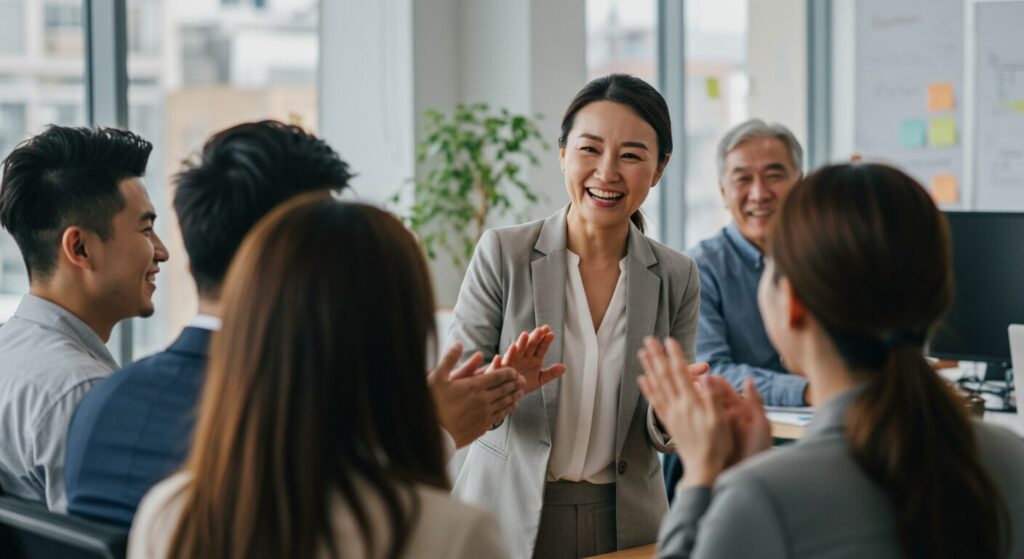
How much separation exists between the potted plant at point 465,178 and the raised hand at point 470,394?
2.51 m

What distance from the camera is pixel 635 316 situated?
228 cm

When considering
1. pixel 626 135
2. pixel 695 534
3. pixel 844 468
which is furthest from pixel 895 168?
pixel 626 135

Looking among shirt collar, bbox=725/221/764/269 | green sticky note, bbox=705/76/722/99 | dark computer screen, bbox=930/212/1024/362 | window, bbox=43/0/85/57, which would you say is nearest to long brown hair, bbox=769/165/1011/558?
shirt collar, bbox=725/221/764/269

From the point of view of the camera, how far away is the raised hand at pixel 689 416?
53.7 inches

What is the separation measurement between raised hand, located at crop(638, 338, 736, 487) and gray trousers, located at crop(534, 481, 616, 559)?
787mm

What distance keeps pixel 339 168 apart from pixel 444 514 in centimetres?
63

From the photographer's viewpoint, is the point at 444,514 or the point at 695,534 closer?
the point at 444,514

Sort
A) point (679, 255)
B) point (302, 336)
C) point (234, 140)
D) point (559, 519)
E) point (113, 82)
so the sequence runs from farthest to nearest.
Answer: point (113, 82) < point (679, 255) < point (559, 519) < point (234, 140) < point (302, 336)

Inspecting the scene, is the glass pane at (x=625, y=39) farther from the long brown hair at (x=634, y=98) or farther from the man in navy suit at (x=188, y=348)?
the man in navy suit at (x=188, y=348)

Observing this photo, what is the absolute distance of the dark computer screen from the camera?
338 cm

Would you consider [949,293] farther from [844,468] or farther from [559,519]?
[559,519]

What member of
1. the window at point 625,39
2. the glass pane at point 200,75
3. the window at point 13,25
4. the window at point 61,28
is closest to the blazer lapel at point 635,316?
the glass pane at point 200,75

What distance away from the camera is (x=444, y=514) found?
1.11 meters

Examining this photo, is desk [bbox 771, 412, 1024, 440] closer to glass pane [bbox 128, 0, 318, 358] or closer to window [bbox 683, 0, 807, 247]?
glass pane [bbox 128, 0, 318, 358]
